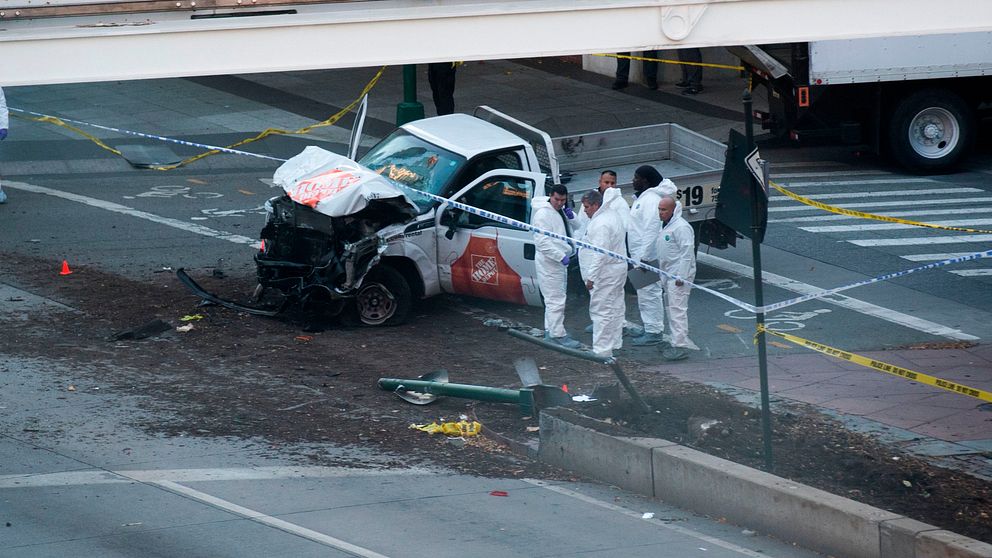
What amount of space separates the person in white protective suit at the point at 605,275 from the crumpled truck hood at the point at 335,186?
1.95 m

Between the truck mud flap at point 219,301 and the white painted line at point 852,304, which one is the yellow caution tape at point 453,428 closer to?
the truck mud flap at point 219,301

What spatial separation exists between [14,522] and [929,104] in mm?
16274

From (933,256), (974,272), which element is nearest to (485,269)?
(933,256)

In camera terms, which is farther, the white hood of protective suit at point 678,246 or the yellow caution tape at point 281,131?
the yellow caution tape at point 281,131

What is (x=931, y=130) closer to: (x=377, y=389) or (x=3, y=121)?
(x=377, y=389)

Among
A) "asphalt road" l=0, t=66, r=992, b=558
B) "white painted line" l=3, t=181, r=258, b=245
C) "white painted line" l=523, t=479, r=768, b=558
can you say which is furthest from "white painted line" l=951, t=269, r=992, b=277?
"white painted line" l=3, t=181, r=258, b=245

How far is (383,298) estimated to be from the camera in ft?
41.2

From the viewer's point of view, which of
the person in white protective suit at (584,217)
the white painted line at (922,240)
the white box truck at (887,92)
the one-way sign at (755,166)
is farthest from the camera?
the white box truck at (887,92)

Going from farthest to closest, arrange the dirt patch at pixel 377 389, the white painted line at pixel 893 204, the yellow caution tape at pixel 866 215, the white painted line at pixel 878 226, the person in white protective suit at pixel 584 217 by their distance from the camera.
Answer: the white painted line at pixel 893 204, the white painted line at pixel 878 226, the yellow caution tape at pixel 866 215, the person in white protective suit at pixel 584 217, the dirt patch at pixel 377 389

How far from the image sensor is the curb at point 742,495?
7.04 metres

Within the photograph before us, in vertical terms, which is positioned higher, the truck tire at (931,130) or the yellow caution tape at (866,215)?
the truck tire at (931,130)

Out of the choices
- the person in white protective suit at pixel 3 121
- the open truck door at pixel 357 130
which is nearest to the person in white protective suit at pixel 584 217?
the open truck door at pixel 357 130

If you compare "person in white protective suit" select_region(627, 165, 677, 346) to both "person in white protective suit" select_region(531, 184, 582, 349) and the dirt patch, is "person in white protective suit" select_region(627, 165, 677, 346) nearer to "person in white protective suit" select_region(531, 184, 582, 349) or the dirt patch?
"person in white protective suit" select_region(531, 184, 582, 349)

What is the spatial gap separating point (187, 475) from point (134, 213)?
8834 millimetres
